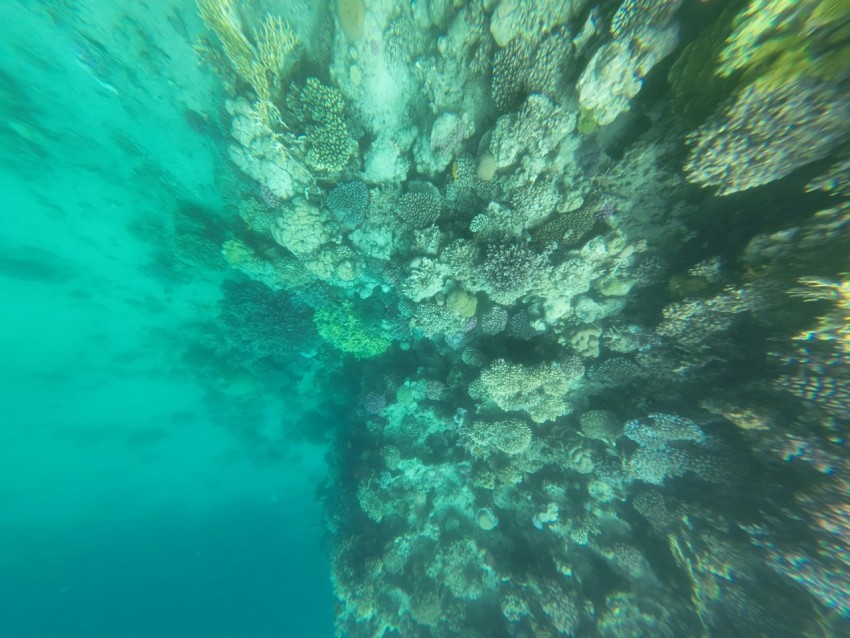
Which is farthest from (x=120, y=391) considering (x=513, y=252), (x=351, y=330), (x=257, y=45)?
(x=513, y=252)

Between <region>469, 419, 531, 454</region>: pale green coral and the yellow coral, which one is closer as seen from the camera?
the yellow coral

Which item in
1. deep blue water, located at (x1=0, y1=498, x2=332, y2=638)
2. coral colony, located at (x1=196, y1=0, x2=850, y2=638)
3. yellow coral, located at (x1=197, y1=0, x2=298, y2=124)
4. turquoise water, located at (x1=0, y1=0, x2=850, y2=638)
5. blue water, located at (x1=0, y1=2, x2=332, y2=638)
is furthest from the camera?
deep blue water, located at (x1=0, y1=498, x2=332, y2=638)

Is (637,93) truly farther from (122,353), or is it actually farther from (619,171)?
(122,353)

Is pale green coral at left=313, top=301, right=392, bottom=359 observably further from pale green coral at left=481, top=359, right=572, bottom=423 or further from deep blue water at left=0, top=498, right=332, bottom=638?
deep blue water at left=0, top=498, right=332, bottom=638

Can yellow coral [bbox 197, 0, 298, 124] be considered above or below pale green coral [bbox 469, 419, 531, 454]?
above

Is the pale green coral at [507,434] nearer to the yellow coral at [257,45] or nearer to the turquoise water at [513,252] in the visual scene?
the turquoise water at [513,252]

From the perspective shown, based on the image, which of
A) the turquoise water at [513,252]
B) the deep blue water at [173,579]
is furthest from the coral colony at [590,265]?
the deep blue water at [173,579]

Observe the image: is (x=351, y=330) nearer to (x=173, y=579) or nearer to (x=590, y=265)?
(x=590, y=265)

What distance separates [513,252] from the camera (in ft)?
21.4

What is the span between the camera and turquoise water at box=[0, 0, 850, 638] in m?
4.25

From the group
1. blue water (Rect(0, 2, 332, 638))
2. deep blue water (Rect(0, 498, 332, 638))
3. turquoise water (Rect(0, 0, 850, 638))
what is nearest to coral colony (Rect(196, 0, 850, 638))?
turquoise water (Rect(0, 0, 850, 638))

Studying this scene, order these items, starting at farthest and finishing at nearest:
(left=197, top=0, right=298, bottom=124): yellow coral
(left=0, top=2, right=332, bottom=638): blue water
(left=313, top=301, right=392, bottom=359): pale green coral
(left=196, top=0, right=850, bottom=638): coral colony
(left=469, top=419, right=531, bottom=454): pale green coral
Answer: (left=313, top=301, right=392, bottom=359): pale green coral → (left=0, top=2, right=332, bottom=638): blue water → (left=469, top=419, right=531, bottom=454): pale green coral → (left=197, top=0, right=298, bottom=124): yellow coral → (left=196, top=0, right=850, bottom=638): coral colony

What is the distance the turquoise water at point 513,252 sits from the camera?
4254 mm

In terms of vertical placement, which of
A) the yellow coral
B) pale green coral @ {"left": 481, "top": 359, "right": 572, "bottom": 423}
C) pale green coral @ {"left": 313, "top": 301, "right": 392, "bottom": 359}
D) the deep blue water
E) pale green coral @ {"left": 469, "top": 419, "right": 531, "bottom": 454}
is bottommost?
the deep blue water
